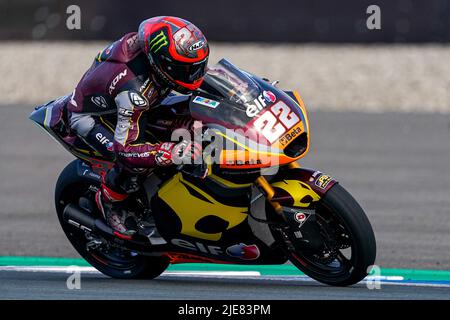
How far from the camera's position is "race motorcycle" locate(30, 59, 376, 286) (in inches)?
241

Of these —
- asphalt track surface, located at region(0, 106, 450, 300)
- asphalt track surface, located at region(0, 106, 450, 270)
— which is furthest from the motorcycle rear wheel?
asphalt track surface, located at region(0, 106, 450, 270)

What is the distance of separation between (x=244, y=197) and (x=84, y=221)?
133cm

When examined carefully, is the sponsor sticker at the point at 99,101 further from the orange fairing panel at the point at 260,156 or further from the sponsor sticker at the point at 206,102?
the orange fairing panel at the point at 260,156

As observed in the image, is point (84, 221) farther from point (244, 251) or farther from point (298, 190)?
point (298, 190)

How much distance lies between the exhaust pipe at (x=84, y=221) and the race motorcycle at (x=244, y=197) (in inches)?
3.5

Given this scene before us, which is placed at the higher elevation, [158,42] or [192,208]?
[158,42]

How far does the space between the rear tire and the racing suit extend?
15.3 inches

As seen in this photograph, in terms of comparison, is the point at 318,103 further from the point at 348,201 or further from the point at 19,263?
the point at 348,201

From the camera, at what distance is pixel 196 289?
6617 millimetres

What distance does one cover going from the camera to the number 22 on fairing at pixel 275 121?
20.1 feet

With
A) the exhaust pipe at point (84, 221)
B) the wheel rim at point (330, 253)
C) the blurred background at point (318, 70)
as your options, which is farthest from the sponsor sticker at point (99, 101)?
the blurred background at point (318, 70)

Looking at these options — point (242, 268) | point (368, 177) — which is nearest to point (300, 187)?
point (242, 268)

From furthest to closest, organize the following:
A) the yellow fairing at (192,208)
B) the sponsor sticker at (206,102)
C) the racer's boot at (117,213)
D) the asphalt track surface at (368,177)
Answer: the asphalt track surface at (368,177) < the racer's boot at (117,213) < the yellow fairing at (192,208) < the sponsor sticker at (206,102)

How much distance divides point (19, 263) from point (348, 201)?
284cm
